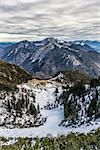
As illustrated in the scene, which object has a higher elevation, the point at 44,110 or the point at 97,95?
the point at 97,95

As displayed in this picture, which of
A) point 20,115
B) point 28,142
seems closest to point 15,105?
→ point 20,115

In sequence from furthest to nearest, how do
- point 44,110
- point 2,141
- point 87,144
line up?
point 44,110, point 2,141, point 87,144

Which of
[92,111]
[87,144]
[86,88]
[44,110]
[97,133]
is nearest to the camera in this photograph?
[87,144]

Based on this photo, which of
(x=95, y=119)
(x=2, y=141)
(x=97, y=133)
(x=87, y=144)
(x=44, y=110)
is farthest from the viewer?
(x=44, y=110)

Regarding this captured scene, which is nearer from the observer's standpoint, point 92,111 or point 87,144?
point 87,144

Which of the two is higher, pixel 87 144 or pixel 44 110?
pixel 87 144

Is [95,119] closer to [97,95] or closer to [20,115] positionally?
[97,95]

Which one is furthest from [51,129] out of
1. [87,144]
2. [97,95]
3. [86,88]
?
[87,144]

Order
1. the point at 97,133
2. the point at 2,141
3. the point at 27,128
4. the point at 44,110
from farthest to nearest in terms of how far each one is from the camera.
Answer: the point at 44,110 → the point at 27,128 → the point at 2,141 → the point at 97,133

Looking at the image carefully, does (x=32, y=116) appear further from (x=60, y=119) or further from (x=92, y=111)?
(x=92, y=111)
